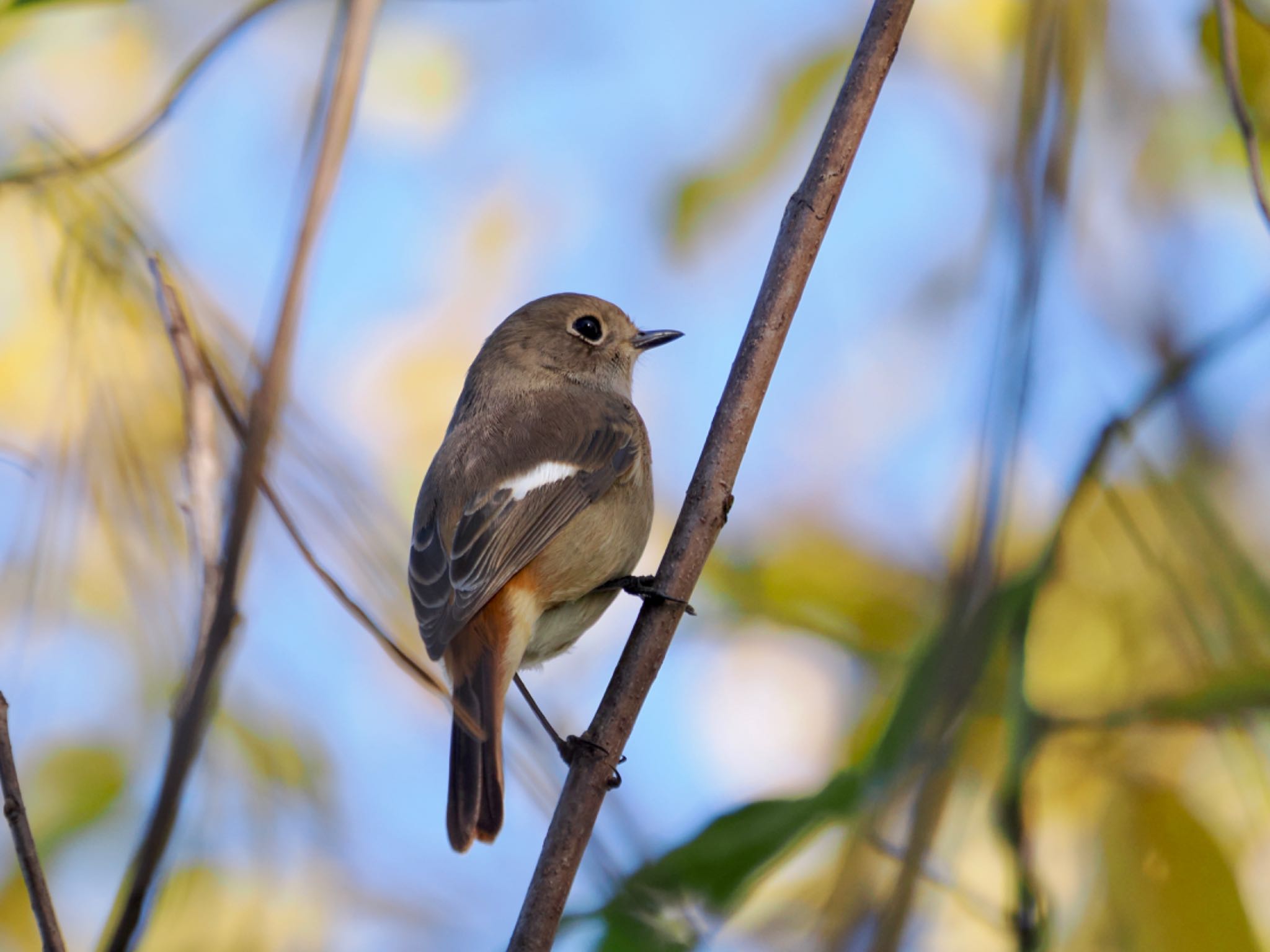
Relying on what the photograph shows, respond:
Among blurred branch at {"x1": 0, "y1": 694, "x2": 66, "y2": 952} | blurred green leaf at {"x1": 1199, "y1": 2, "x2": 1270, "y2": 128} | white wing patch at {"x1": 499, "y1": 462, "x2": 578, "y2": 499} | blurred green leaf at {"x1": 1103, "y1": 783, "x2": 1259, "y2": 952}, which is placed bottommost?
blurred branch at {"x1": 0, "y1": 694, "x2": 66, "y2": 952}

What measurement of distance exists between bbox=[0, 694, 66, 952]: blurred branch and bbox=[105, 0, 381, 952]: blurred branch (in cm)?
26

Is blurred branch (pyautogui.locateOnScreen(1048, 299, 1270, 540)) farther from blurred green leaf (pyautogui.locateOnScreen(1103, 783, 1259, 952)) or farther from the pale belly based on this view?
the pale belly

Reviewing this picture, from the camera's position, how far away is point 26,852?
4.31ft

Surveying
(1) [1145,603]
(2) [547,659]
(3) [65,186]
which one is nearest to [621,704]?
(1) [1145,603]

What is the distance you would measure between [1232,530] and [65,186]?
69.0 inches

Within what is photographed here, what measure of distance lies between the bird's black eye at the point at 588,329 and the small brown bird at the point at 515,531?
4.6 inches

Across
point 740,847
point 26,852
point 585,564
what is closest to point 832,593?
point 585,564

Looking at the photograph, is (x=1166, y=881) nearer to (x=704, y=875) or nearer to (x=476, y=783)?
(x=704, y=875)

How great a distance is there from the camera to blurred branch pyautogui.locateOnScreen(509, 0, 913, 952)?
204 centimetres

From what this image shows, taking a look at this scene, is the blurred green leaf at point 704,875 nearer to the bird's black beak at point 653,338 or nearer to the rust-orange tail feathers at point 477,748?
the rust-orange tail feathers at point 477,748

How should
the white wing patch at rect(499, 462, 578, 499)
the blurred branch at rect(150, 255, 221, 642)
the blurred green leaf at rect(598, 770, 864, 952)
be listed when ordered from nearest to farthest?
the blurred green leaf at rect(598, 770, 864, 952)
the blurred branch at rect(150, 255, 221, 642)
the white wing patch at rect(499, 462, 578, 499)

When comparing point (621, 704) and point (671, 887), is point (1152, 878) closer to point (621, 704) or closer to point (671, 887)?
point (671, 887)

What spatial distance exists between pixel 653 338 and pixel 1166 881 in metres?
3.02

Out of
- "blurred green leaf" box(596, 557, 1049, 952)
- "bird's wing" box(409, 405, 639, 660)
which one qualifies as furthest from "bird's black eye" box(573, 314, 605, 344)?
"blurred green leaf" box(596, 557, 1049, 952)
